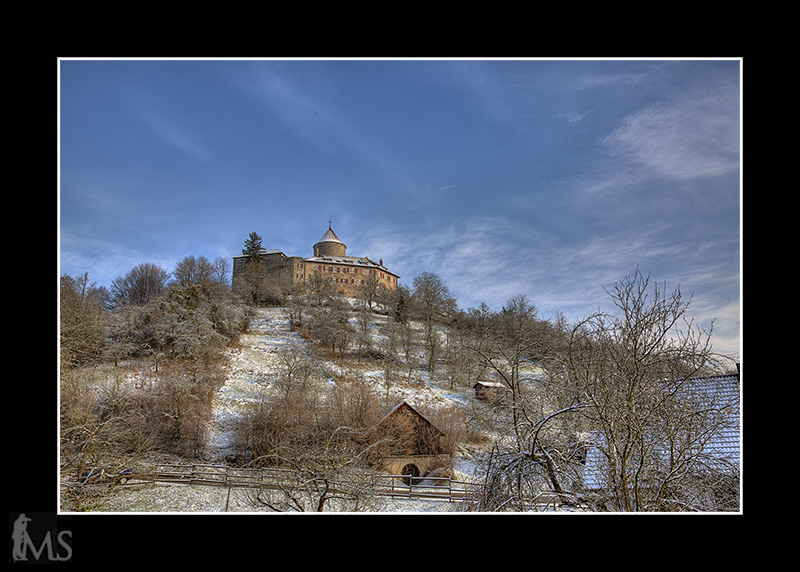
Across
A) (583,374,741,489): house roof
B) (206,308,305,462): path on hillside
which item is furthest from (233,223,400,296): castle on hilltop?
(583,374,741,489): house roof

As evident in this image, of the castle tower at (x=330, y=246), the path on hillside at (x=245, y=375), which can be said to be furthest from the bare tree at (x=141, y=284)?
the castle tower at (x=330, y=246)

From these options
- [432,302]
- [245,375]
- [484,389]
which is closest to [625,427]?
[484,389]

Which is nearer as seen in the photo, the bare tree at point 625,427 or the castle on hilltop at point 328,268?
the bare tree at point 625,427

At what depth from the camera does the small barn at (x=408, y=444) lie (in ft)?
47.1

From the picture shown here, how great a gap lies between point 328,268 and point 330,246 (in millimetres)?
8122

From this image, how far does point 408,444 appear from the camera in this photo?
A: 14922 millimetres

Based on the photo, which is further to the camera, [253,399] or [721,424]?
[253,399]

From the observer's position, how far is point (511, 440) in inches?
174

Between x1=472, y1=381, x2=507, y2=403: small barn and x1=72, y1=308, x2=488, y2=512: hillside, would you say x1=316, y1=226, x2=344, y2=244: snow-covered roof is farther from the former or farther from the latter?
x1=472, y1=381, x2=507, y2=403: small barn

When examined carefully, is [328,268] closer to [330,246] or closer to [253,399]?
[330,246]

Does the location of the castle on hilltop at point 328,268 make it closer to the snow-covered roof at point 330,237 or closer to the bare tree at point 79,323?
the snow-covered roof at point 330,237

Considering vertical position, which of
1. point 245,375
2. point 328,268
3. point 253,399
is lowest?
point 253,399

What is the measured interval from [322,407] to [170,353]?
871 centimetres
